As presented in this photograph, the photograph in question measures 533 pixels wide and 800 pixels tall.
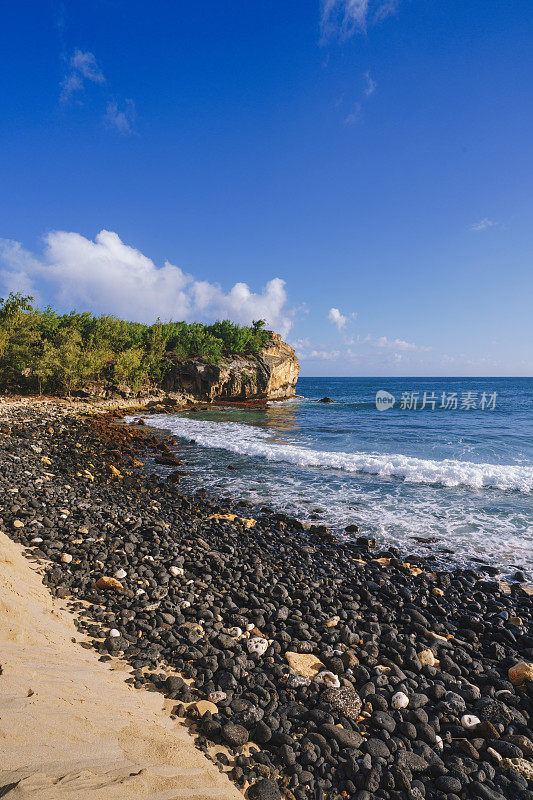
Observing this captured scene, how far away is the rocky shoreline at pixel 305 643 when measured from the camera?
10.8 feet

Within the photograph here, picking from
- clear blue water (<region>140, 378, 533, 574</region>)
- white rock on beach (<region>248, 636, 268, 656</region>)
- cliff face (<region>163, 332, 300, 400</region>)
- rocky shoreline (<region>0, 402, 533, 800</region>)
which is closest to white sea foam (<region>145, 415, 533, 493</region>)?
clear blue water (<region>140, 378, 533, 574</region>)

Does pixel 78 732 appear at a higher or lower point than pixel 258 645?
higher

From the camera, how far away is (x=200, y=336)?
56625 millimetres

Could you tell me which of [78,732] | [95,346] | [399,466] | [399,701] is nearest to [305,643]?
[399,701]

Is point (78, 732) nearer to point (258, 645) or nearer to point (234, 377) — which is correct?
point (258, 645)

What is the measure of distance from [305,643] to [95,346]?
155 ft

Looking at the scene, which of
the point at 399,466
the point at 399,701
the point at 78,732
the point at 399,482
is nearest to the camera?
the point at 78,732

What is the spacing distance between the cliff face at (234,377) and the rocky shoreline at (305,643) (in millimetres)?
43996

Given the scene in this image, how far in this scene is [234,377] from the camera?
180 feet

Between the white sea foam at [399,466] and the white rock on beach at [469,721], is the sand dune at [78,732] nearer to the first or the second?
the white rock on beach at [469,721]

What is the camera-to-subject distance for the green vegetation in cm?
3669

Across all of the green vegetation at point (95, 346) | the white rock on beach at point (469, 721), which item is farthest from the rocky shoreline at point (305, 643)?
the green vegetation at point (95, 346)

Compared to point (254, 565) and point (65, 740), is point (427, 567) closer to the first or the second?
point (254, 565)

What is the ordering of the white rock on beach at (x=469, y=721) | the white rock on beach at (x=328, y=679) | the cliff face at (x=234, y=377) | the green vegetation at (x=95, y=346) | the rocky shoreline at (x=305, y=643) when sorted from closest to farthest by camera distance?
the rocky shoreline at (x=305, y=643)
the white rock on beach at (x=469, y=721)
the white rock on beach at (x=328, y=679)
the green vegetation at (x=95, y=346)
the cliff face at (x=234, y=377)
